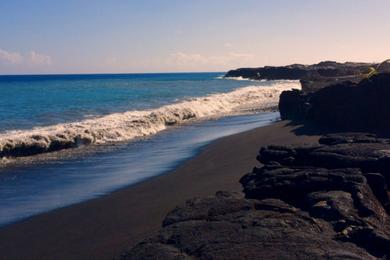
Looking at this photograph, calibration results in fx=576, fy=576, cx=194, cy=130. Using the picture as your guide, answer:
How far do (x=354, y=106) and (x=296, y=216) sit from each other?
14.2 meters

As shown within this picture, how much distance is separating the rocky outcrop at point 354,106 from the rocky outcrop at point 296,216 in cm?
936

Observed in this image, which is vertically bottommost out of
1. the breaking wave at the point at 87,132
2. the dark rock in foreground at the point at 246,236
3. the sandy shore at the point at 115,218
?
the breaking wave at the point at 87,132

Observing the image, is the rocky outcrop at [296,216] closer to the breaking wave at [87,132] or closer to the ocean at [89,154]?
the ocean at [89,154]

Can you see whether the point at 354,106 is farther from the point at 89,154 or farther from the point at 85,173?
the point at 85,173

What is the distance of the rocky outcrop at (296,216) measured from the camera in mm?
6062

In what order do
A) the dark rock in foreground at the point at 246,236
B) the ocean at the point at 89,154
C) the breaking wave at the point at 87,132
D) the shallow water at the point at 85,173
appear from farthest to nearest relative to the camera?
the breaking wave at the point at 87,132 < the ocean at the point at 89,154 < the shallow water at the point at 85,173 < the dark rock in foreground at the point at 246,236

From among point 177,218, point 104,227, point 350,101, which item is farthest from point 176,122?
point 177,218

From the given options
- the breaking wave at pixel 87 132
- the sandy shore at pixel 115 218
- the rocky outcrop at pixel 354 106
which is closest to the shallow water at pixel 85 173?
the sandy shore at pixel 115 218

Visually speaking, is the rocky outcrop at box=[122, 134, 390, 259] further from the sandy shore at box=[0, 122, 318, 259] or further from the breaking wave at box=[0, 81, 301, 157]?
the breaking wave at box=[0, 81, 301, 157]

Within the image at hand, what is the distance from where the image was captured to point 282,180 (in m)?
8.51

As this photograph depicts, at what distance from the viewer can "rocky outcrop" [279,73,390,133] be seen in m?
19.0

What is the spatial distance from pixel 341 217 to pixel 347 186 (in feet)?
3.72

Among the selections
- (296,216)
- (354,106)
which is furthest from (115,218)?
(354,106)

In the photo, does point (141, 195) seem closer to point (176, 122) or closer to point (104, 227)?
point (104, 227)
